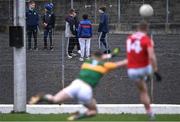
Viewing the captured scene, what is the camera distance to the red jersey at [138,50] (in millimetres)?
15688

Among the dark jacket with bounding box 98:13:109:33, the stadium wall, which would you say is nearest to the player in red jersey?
the stadium wall

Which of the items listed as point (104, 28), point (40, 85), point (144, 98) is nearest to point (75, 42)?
point (104, 28)

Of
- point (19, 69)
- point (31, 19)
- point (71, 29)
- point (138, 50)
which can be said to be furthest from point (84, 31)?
point (138, 50)

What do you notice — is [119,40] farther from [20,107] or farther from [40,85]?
[20,107]

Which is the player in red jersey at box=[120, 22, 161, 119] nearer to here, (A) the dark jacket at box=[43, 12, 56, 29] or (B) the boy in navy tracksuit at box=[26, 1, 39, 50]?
(B) the boy in navy tracksuit at box=[26, 1, 39, 50]

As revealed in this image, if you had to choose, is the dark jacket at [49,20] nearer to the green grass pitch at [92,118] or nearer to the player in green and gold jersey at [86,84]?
the green grass pitch at [92,118]

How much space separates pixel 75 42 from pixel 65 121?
28.7 feet

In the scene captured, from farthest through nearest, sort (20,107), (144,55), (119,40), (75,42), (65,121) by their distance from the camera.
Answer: (119,40) → (75,42) → (20,107) → (65,121) → (144,55)

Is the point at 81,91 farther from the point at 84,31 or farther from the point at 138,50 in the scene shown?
the point at 84,31

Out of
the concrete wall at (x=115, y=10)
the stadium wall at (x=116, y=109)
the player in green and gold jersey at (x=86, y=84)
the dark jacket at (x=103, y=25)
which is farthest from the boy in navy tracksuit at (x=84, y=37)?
the concrete wall at (x=115, y=10)

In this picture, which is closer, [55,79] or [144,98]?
[144,98]

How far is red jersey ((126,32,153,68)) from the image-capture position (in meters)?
15.7

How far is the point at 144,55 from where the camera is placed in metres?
15.8

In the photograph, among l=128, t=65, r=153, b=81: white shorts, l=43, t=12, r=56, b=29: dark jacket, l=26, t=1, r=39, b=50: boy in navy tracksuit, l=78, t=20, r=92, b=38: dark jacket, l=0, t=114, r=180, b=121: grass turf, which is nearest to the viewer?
l=128, t=65, r=153, b=81: white shorts
